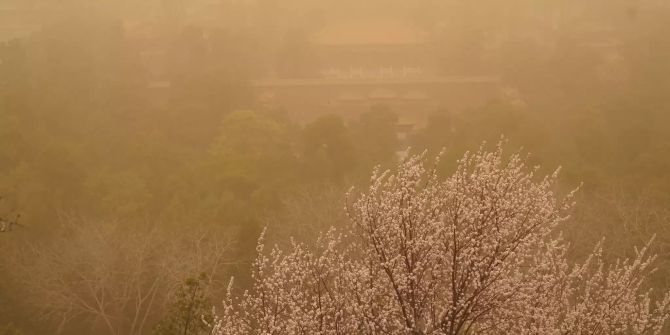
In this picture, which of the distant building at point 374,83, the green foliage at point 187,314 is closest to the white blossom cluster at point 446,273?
the green foliage at point 187,314

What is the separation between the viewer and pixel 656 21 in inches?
942

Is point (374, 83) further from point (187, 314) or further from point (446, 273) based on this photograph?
point (446, 273)

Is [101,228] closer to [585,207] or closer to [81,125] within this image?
[81,125]

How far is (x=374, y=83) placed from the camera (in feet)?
84.9

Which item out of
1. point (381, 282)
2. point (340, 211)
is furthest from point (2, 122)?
point (381, 282)

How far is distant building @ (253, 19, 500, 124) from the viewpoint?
81.7 feet

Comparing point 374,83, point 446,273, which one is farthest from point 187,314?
point 374,83

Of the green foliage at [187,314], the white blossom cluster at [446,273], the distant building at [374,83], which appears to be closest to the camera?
the white blossom cluster at [446,273]

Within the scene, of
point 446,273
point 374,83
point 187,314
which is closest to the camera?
point 446,273

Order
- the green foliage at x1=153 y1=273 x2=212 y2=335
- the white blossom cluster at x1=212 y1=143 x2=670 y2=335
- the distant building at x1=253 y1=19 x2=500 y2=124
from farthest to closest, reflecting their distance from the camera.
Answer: the distant building at x1=253 y1=19 x2=500 y2=124, the green foliage at x1=153 y1=273 x2=212 y2=335, the white blossom cluster at x1=212 y1=143 x2=670 y2=335

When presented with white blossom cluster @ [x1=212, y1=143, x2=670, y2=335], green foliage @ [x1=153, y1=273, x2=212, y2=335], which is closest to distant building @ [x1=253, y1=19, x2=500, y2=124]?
green foliage @ [x1=153, y1=273, x2=212, y2=335]

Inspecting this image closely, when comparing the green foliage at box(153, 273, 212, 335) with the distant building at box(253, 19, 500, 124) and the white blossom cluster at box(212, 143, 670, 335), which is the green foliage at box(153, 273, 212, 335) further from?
the distant building at box(253, 19, 500, 124)

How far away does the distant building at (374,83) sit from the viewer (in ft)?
81.7

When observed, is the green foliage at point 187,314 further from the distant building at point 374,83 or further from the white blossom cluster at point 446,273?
the distant building at point 374,83
